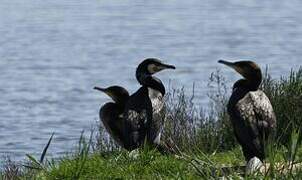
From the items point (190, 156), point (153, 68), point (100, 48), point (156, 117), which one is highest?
point (153, 68)

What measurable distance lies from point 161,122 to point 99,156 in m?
0.82

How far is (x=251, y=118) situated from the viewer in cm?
1336

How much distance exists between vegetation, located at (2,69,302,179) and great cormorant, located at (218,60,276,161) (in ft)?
0.78

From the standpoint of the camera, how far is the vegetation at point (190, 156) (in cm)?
1094

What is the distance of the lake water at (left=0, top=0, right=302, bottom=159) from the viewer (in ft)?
90.2

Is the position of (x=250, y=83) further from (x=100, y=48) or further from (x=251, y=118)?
(x=100, y=48)

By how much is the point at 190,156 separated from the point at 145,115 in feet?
9.66

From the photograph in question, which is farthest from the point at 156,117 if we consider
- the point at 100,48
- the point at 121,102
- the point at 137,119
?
the point at 100,48

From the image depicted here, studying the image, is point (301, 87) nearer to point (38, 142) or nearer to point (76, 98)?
point (38, 142)

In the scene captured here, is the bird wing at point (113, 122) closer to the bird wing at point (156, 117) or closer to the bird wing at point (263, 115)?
the bird wing at point (156, 117)

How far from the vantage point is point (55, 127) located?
84.8ft

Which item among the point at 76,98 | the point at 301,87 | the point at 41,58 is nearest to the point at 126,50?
the point at 41,58

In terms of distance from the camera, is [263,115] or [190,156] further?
[263,115]

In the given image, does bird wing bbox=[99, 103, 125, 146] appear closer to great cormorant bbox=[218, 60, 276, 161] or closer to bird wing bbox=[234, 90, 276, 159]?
great cormorant bbox=[218, 60, 276, 161]
